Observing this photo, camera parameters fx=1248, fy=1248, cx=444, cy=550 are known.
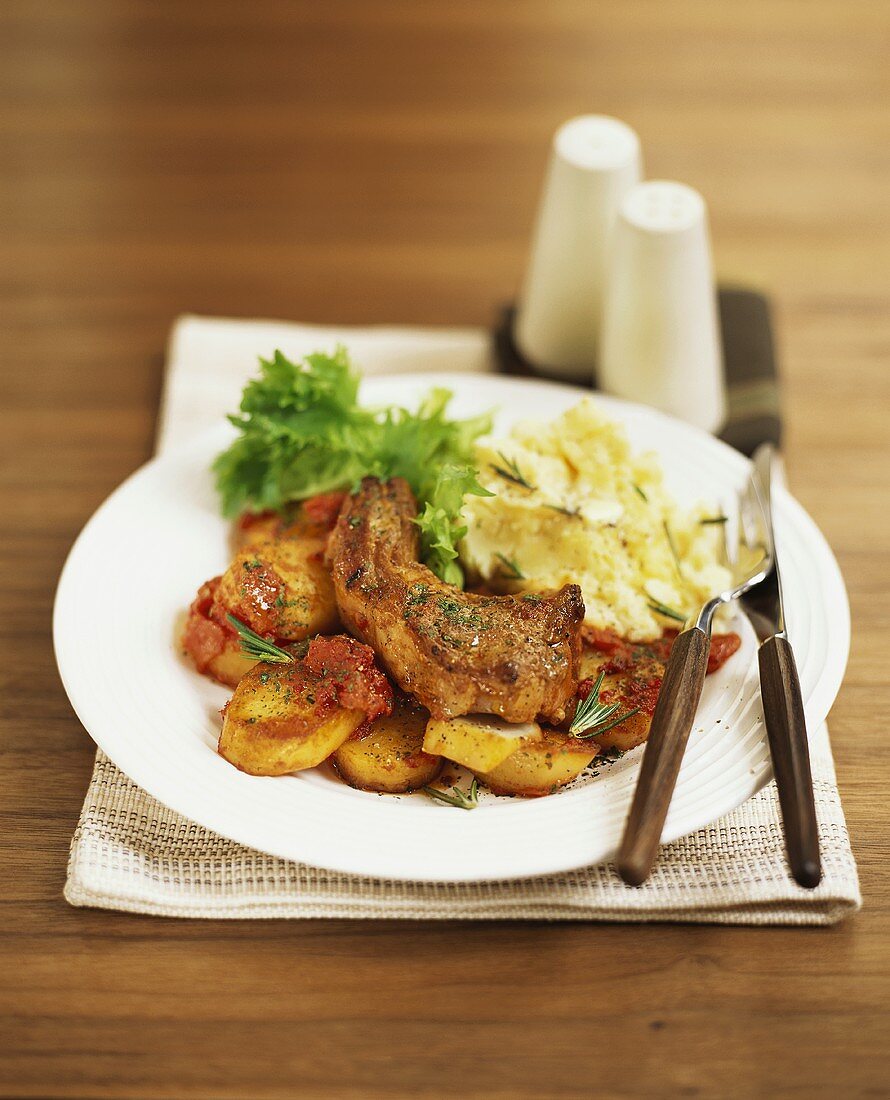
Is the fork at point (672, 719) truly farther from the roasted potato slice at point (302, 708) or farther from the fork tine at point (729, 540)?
the roasted potato slice at point (302, 708)

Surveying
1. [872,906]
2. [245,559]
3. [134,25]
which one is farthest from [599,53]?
[872,906]

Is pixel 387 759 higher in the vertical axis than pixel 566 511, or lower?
lower

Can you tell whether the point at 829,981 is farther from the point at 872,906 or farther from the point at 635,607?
the point at 635,607

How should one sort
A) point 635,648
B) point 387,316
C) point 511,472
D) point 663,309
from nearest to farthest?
1. point 635,648
2. point 511,472
3. point 663,309
4. point 387,316

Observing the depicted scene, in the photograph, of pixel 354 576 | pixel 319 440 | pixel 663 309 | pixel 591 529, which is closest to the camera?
pixel 354 576

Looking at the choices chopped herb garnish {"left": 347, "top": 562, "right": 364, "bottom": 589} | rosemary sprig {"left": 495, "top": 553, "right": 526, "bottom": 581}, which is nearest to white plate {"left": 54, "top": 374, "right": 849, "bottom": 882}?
chopped herb garnish {"left": 347, "top": 562, "right": 364, "bottom": 589}

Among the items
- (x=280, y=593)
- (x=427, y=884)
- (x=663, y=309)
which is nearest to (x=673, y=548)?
(x=663, y=309)

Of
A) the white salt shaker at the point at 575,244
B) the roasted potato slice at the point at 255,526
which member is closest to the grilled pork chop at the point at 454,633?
the roasted potato slice at the point at 255,526

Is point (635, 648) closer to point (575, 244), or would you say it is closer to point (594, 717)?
point (594, 717)
